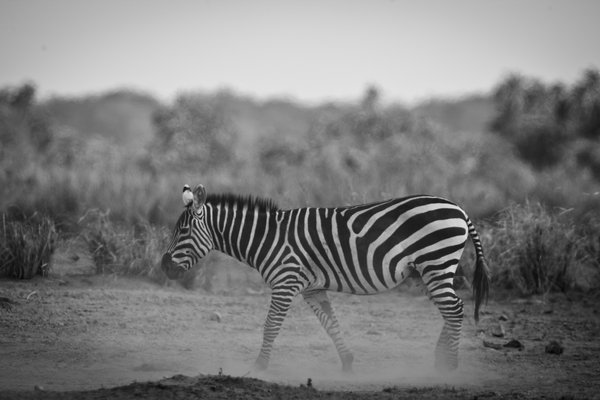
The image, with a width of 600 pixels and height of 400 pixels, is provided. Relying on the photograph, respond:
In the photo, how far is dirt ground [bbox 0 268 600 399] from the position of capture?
6.27 meters

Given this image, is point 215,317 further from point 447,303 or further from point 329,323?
point 447,303

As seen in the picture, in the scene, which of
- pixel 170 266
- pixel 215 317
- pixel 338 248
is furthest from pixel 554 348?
pixel 170 266

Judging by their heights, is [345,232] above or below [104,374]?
above

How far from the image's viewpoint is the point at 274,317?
23.4 ft

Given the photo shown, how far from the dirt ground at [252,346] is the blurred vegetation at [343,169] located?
91 centimetres

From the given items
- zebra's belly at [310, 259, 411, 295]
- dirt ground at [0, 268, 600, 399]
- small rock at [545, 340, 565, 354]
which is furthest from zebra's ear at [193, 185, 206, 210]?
small rock at [545, 340, 565, 354]

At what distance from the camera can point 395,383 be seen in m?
6.87

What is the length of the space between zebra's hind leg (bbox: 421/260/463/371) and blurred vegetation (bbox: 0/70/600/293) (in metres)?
3.22

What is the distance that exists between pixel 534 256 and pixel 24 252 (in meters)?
7.20

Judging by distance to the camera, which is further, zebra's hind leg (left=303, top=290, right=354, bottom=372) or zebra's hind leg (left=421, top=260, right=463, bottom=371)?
zebra's hind leg (left=303, top=290, right=354, bottom=372)

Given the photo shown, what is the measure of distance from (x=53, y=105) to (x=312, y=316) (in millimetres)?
92092

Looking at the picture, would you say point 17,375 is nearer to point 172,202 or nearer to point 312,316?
point 312,316

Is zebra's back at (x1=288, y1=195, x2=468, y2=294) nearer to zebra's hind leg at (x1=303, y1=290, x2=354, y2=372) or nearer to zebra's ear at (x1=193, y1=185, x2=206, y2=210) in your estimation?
zebra's hind leg at (x1=303, y1=290, x2=354, y2=372)

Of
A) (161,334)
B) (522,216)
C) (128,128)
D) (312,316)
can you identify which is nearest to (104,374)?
(161,334)
